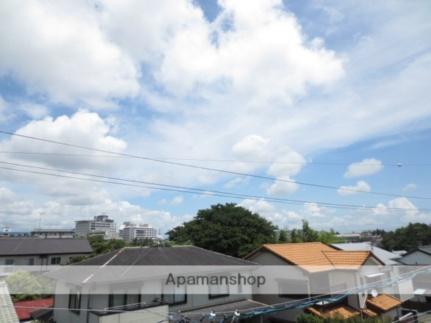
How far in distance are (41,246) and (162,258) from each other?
31471 millimetres

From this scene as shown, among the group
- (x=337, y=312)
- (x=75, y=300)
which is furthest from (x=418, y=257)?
(x=75, y=300)

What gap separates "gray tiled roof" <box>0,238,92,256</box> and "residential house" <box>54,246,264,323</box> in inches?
1037

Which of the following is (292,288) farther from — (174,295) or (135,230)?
(135,230)

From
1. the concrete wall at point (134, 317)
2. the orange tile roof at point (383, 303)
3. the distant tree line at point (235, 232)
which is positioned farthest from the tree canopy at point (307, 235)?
the concrete wall at point (134, 317)

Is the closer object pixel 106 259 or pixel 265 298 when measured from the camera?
pixel 106 259

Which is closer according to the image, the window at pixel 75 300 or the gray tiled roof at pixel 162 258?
the window at pixel 75 300

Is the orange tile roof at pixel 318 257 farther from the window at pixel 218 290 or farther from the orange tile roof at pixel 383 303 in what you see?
the window at pixel 218 290

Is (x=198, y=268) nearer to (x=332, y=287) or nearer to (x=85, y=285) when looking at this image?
(x=85, y=285)

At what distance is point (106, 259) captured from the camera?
1727 centimetres

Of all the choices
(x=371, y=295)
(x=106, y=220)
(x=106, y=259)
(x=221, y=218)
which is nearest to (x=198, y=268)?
(x=106, y=259)

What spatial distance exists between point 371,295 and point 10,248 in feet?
133

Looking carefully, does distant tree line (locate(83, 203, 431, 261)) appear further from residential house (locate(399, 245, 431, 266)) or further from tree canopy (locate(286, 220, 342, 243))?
residential house (locate(399, 245, 431, 266))

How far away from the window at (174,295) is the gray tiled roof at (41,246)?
1239 inches

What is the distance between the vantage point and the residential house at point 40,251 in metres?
37.8
